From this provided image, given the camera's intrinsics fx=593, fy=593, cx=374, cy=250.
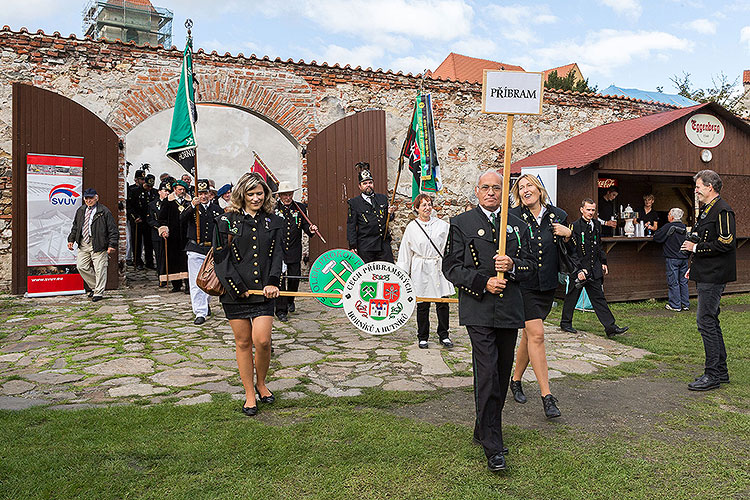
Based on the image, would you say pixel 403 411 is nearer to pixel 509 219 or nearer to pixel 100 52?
pixel 509 219

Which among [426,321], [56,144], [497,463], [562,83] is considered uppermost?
[562,83]

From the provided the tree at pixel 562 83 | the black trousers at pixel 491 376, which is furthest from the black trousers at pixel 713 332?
the tree at pixel 562 83

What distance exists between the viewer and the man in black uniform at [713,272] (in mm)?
5230

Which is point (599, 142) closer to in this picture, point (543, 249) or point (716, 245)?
point (716, 245)

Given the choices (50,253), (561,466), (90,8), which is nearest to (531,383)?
(561,466)

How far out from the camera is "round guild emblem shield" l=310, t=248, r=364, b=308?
666 centimetres

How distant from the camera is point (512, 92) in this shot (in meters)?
3.96

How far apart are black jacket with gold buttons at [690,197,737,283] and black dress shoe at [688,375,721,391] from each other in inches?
34.0

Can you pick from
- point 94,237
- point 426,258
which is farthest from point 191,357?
point 94,237

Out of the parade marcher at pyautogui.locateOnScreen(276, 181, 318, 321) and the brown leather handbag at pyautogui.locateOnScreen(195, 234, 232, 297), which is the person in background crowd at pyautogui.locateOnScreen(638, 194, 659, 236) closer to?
the parade marcher at pyautogui.locateOnScreen(276, 181, 318, 321)

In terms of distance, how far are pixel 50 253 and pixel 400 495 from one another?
901 centimetres

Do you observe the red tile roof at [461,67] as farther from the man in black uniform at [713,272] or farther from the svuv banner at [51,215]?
the man in black uniform at [713,272]

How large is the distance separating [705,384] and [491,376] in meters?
2.76

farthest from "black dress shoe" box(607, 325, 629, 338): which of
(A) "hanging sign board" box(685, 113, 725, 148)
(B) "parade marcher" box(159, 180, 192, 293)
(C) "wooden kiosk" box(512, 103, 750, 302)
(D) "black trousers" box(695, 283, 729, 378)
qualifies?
(B) "parade marcher" box(159, 180, 192, 293)
